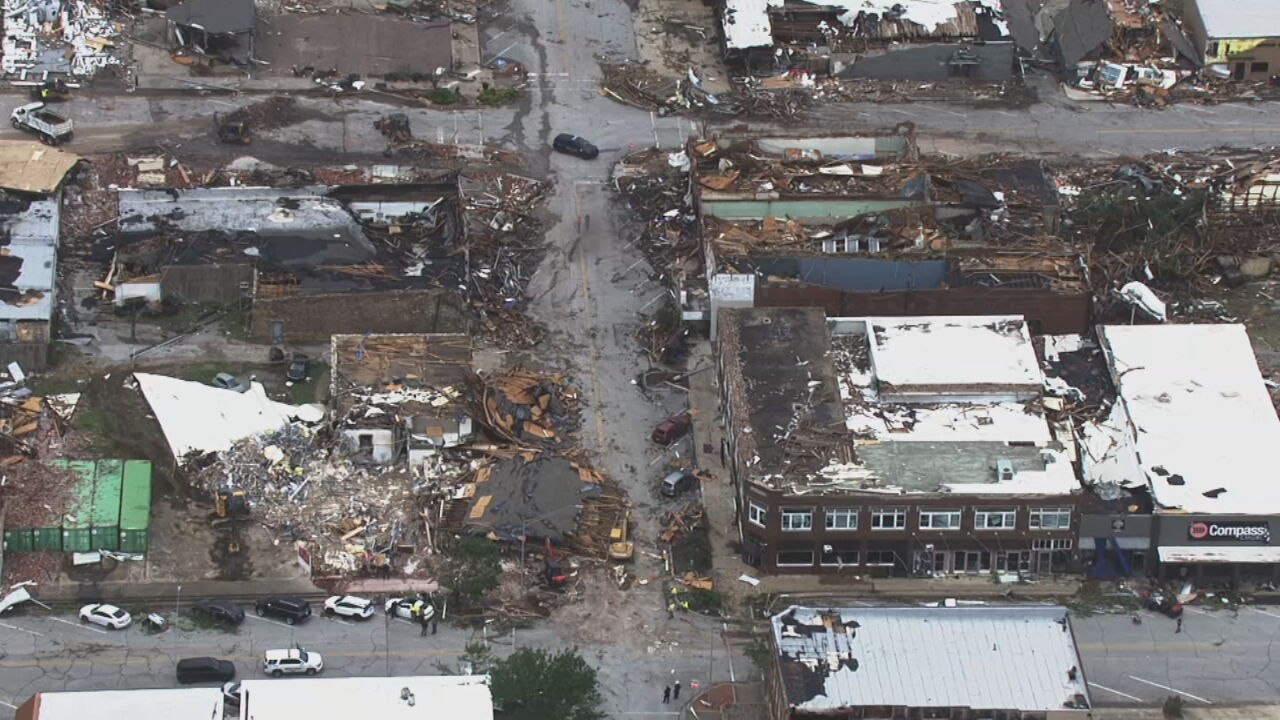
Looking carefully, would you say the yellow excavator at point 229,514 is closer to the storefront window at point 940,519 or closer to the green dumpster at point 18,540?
the green dumpster at point 18,540

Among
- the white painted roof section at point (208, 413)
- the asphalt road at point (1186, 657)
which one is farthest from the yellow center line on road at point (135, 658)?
the asphalt road at point (1186, 657)

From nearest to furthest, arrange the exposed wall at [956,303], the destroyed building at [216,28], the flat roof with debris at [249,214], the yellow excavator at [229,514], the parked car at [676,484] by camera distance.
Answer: the yellow excavator at [229,514] → the parked car at [676,484] → the exposed wall at [956,303] → the flat roof with debris at [249,214] → the destroyed building at [216,28]

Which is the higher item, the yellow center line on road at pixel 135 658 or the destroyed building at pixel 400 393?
the destroyed building at pixel 400 393

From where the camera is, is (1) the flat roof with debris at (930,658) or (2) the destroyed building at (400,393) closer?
(1) the flat roof with debris at (930,658)

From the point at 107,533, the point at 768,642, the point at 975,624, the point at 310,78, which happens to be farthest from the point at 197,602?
the point at 310,78

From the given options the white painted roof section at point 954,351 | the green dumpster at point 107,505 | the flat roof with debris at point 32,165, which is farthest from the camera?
the flat roof with debris at point 32,165

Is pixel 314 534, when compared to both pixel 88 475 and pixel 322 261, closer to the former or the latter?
pixel 88 475

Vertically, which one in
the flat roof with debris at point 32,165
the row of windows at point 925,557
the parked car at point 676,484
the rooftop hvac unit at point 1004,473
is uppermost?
the flat roof with debris at point 32,165
